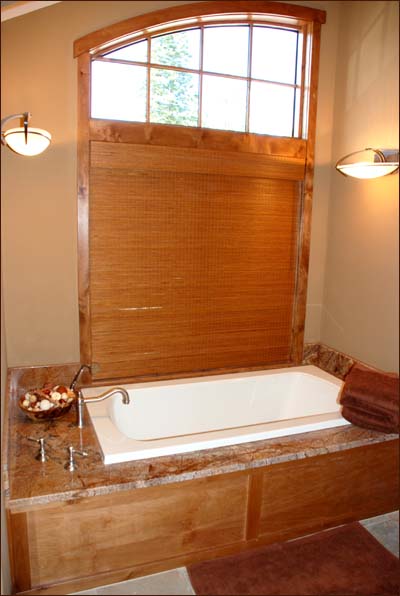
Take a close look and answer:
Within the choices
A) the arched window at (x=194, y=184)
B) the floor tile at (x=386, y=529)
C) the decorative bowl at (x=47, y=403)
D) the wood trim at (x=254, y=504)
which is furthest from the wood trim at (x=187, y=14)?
the floor tile at (x=386, y=529)

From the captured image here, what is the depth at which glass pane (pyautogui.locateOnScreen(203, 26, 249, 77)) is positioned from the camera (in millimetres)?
2426

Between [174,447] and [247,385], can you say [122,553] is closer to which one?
[174,447]

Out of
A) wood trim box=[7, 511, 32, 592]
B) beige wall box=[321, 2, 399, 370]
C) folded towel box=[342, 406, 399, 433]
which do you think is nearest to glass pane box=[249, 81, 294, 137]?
beige wall box=[321, 2, 399, 370]

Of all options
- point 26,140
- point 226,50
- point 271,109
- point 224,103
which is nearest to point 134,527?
point 26,140

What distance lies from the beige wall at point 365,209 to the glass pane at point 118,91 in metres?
1.08

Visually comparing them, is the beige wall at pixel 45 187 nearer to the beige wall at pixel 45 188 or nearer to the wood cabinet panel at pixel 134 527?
the beige wall at pixel 45 188

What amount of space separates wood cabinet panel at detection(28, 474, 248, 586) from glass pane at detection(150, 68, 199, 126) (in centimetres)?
191

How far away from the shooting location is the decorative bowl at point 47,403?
6.51 feet

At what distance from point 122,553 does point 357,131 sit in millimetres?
2183

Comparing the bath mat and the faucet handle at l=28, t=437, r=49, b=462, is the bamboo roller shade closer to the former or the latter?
the faucet handle at l=28, t=437, r=49, b=462

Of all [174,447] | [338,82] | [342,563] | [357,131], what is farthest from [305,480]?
[338,82]

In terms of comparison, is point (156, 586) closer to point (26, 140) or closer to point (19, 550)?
point (19, 550)

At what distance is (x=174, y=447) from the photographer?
1746mm

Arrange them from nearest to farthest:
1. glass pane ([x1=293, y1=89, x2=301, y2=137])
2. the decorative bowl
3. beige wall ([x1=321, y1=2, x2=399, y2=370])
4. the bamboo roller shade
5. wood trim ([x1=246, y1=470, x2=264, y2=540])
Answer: beige wall ([x1=321, y1=2, x2=399, y2=370]) < wood trim ([x1=246, y1=470, x2=264, y2=540]) < the decorative bowl < the bamboo roller shade < glass pane ([x1=293, y1=89, x2=301, y2=137])
